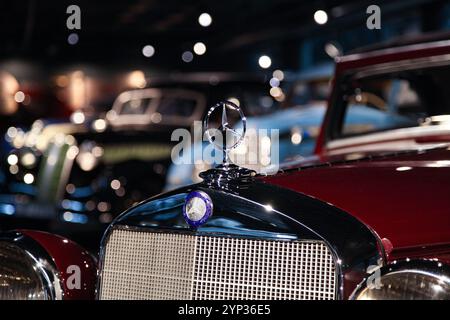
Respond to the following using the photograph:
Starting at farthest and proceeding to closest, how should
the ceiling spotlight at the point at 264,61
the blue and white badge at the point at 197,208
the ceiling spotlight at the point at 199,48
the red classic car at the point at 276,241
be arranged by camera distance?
the ceiling spotlight at the point at 264,61 < the ceiling spotlight at the point at 199,48 < the blue and white badge at the point at 197,208 < the red classic car at the point at 276,241

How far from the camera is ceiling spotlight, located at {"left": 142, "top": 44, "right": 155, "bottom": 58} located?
21784 millimetres

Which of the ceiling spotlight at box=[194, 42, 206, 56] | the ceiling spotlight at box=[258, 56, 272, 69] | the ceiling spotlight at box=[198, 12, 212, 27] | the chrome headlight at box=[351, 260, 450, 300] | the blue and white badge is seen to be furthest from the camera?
the ceiling spotlight at box=[258, 56, 272, 69]

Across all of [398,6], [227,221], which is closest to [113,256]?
[227,221]

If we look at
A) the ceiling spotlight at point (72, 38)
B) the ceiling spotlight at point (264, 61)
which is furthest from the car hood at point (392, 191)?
the ceiling spotlight at point (264, 61)

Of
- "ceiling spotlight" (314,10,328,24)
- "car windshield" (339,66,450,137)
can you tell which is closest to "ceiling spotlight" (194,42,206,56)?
"ceiling spotlight" (314,10,328,24)

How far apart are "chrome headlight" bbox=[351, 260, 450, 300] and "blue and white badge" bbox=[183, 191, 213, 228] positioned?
2.17 ft

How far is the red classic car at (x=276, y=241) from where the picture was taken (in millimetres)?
2791

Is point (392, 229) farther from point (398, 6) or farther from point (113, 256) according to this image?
point (398, 6)

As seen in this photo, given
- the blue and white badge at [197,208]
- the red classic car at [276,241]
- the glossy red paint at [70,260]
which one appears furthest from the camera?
the glossy red paint at [70,260]

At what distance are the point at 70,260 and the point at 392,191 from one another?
136 centimetres

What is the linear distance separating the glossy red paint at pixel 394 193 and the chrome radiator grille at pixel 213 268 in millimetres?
238

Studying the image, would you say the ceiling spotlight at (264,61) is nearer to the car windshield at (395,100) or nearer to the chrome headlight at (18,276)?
the car windshield at (395,100)

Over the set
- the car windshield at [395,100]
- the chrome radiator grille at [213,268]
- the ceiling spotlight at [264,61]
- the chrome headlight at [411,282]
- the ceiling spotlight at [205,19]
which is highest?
the ceiling spotlight at [264,61]

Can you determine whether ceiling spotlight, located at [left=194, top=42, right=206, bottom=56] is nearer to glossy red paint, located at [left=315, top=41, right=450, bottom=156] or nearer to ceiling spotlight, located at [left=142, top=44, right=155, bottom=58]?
ceiling spotlight, located at [left=142, top=44, right=155, bottom=58]
